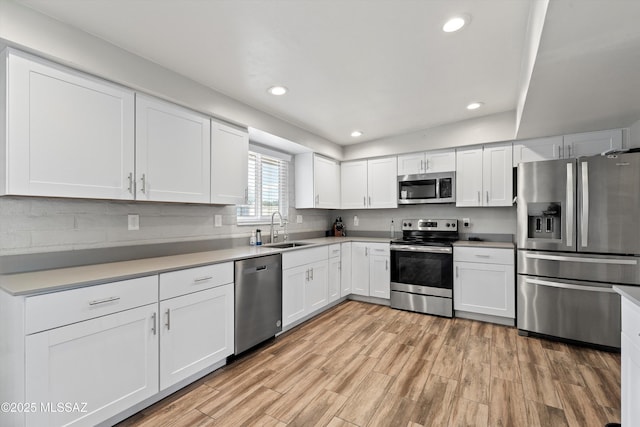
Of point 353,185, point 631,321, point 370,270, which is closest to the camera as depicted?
point 631,321

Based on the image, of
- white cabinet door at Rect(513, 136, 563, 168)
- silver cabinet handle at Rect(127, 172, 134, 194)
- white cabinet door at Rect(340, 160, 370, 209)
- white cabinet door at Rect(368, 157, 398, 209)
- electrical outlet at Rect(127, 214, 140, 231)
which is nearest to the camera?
silver cabinet handle at Rect(127, 172, 134, 194)

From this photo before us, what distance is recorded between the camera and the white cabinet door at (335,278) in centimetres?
383

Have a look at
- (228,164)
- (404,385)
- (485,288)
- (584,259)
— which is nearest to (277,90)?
(228,164)

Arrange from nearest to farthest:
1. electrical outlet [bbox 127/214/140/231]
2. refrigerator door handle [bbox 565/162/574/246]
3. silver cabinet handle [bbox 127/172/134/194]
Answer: silver cabinet handle [bbox 127/172/134/194]
electrical outlet [bbox 127/214/140/231]
refrigerator door handle [bbox 565/162/574/246]

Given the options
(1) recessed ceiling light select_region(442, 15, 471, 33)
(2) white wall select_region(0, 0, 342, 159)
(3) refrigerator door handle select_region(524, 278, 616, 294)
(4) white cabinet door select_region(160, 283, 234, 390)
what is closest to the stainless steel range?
(3) refrigerator door handle select_region(524, 278, 616, 294)

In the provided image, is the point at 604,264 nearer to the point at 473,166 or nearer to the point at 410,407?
the point at 473,166

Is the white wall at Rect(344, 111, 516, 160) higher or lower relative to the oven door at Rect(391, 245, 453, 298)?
higher

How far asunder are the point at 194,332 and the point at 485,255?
124 inches

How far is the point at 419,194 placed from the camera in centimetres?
407

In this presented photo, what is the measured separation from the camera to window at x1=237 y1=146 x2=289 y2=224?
3.60 metres

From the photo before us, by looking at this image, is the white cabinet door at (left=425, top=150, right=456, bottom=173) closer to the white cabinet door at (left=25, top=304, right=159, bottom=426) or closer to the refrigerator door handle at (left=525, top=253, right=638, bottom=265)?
the refrigerator door handle at (left=525, top=253, right=638, bottom=265)

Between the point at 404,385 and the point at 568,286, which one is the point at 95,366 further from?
the point at 568,286

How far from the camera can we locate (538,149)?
11.0 feet

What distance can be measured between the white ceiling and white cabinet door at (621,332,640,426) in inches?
61.3
